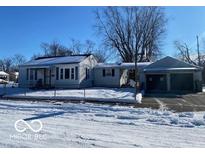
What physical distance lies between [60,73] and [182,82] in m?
13.4

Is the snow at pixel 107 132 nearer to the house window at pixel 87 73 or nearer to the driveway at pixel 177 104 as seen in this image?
the driveway at pixel 177 104

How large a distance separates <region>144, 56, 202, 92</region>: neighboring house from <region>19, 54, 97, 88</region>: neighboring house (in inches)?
279

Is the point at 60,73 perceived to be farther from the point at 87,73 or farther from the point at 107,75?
the point at 107,75

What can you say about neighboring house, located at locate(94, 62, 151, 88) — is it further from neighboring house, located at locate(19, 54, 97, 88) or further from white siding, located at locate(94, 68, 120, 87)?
neighboring house, located at locate(19, 54, 97, 88)

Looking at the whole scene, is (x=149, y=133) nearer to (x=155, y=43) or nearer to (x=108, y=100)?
(x=108, y=100)

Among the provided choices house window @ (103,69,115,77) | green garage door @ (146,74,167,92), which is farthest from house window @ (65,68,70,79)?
green garage door @ (146,74,167,92)

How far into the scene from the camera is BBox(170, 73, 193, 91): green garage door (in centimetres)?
2500

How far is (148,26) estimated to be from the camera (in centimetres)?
4291

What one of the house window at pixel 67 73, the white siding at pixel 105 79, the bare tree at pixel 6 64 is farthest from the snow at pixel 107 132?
the bare tree at pixel 6 64

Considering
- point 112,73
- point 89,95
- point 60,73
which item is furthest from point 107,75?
point 89,95

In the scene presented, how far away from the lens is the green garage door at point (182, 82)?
2500 cm

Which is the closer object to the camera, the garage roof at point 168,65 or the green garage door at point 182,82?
the green garage door at point 182,82
